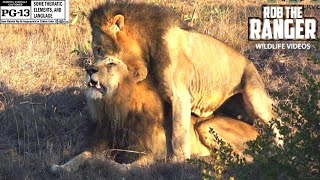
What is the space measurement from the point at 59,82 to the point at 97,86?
329 cm

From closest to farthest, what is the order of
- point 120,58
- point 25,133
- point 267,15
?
point 120,58, point 25,133, point 267,15

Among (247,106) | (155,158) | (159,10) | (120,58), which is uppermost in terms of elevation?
(159,10)

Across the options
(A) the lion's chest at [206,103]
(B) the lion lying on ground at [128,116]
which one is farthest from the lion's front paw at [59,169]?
(A) the lion's chest at [206,103]

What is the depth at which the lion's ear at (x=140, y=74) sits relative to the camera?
6652 millimetres

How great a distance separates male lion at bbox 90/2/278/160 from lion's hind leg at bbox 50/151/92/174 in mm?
876

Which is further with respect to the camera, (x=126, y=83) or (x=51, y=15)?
(x=51, y=15)

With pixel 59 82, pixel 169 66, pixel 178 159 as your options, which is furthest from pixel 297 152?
pixel 59 82

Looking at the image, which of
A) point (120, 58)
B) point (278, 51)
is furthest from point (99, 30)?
point (278, 51)

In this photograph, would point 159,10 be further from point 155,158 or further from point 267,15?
→ point 267,15

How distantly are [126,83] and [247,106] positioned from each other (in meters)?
1.45

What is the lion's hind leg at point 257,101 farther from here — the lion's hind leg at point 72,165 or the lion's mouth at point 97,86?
Answer: the lion's hind leg at point 72,165

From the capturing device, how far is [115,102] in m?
6.64

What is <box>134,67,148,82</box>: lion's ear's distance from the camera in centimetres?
665

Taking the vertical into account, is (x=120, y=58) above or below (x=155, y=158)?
above
